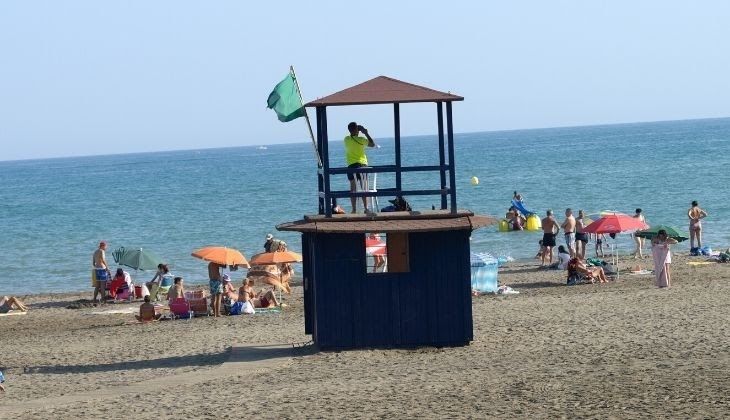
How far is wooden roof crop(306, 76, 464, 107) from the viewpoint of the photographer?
15.8 metres

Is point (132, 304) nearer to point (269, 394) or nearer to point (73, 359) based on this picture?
point (73, 359)

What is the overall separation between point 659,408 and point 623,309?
7400 millimetres

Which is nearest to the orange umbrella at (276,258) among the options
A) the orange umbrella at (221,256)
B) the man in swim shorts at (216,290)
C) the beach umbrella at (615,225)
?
the orange umbrella at (221,256)

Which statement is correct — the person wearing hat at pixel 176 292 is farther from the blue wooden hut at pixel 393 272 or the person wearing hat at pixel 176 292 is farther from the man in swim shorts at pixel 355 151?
the man in swim shorts at pixel 355 151

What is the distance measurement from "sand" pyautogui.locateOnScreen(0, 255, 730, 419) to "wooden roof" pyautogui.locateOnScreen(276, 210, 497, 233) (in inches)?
64.2

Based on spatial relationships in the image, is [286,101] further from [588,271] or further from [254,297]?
[588,271]

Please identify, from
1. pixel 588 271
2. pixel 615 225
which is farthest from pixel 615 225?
pixel 588 271

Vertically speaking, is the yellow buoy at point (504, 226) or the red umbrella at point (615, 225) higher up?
the red umbrella at point (615, 225)

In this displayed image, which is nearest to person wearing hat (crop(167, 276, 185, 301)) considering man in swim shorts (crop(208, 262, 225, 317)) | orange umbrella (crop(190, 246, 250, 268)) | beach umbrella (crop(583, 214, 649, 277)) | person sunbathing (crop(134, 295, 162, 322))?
person sunbathing (crop(134, 295, 162, 322))

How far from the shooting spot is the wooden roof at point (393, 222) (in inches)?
607

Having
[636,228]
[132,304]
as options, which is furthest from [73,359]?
[636,228]

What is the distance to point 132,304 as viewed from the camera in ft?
82.9

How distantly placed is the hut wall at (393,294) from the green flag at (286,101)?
174 centimetres

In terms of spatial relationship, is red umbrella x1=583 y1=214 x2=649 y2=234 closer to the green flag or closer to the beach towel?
the beach towel
